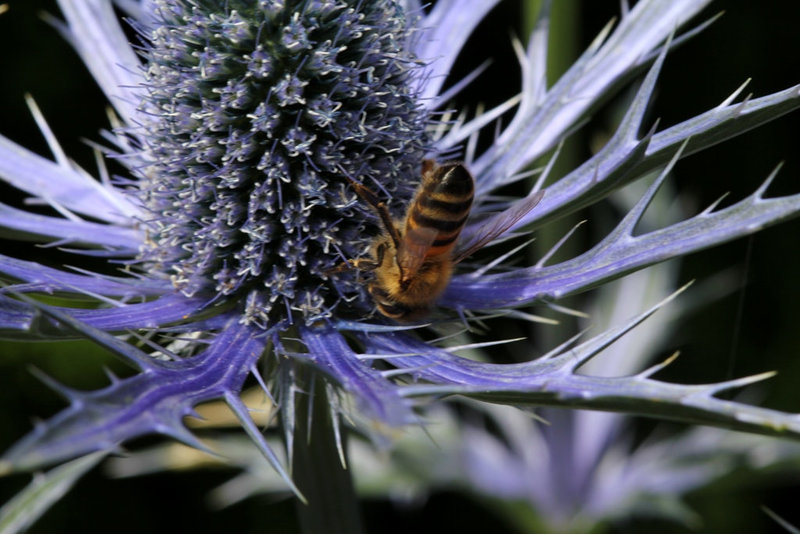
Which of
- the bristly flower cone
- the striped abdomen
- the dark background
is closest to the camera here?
the striped abdomen

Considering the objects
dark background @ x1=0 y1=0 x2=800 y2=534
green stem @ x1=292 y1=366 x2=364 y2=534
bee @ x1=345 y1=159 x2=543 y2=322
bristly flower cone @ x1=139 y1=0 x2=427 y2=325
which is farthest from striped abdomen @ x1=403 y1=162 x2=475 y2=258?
dark background @ x1=0 y1=0 x2=800 y2=534

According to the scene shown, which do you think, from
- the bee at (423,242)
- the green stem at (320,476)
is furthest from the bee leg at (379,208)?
the green stem at (320,476)

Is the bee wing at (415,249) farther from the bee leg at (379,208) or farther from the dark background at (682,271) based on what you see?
the dark background at (682,271)

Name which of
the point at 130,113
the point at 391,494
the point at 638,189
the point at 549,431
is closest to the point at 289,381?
the point at 130,113

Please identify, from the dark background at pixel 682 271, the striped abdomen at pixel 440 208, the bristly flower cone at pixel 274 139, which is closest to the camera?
the striped abdomen at pixel 440 208

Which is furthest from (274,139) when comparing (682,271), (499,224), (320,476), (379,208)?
(682,271)

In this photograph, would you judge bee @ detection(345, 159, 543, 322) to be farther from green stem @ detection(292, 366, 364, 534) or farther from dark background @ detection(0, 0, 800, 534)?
dark background @ detection(0, 0, 800, 534)

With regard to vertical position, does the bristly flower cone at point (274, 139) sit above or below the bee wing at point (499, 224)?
above

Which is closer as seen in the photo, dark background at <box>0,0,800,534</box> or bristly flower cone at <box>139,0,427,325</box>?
bristly flower cone at <box>139,0,427,325</box>
